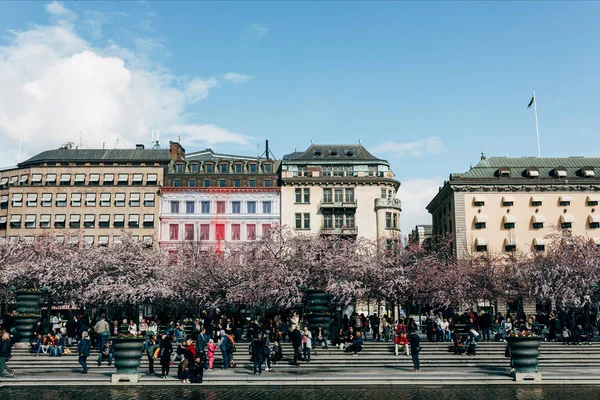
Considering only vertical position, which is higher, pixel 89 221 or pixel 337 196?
pixel 337 196

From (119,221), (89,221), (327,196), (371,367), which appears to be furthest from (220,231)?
(371,367)

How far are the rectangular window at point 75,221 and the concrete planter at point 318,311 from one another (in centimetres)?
4982

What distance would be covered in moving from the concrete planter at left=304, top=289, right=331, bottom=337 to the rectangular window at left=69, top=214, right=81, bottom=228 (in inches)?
1962

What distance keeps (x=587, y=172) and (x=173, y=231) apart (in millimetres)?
51564

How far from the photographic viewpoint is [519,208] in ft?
230

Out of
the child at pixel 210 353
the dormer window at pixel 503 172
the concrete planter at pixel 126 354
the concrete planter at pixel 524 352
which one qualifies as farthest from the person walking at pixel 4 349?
the dormer window at pixel 503 172

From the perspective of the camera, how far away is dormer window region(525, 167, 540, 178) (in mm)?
71312

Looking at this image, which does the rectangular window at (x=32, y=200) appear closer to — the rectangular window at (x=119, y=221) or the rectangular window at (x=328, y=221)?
the rectangular window at (x=119, y=221)

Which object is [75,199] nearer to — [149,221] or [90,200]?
[90,200]

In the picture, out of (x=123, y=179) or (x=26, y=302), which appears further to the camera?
(x=123, y=179)

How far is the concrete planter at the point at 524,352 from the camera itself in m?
24.7

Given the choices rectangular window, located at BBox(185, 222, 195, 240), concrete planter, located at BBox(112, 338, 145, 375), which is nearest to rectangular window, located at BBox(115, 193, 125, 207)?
rectangular window, located at BBox(185, 222, 195, 240)

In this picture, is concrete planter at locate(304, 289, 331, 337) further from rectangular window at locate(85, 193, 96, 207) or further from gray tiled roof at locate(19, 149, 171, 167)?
rectangular window at locate(85, 193, 96, 207)

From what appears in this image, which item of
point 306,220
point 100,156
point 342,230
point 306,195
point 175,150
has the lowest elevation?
point 342,230
